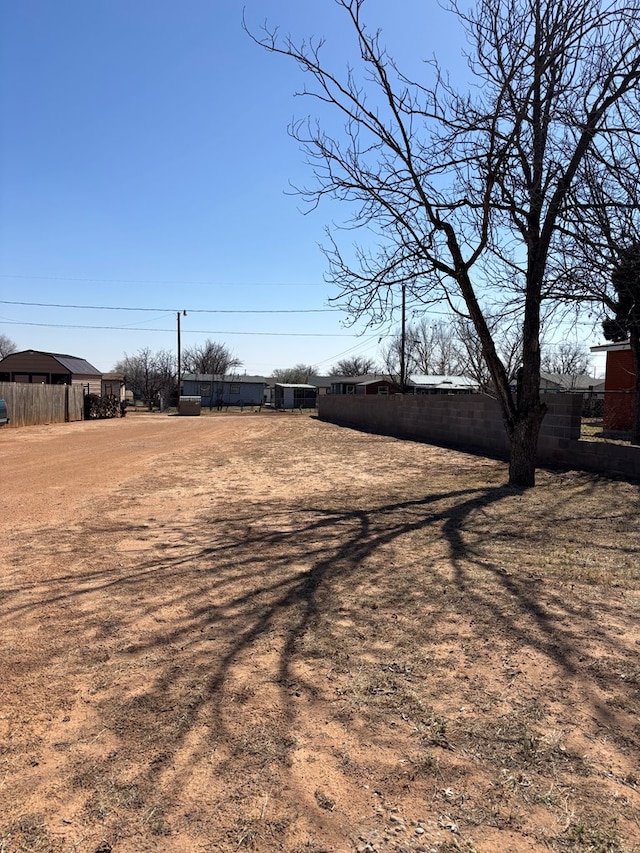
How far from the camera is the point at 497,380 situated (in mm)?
8180

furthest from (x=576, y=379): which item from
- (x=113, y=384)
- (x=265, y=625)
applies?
(x=265, y=625)

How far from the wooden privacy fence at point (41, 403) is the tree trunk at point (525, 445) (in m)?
20.6

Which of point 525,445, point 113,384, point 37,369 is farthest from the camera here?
point 113,384

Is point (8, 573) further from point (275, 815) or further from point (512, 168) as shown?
point (512, 168)

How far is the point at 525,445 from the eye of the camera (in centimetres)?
820

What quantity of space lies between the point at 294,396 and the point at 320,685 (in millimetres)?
60092

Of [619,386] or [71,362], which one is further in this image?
[71,362]

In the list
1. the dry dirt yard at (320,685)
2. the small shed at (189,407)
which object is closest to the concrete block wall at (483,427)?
the dry dirt yard at (320,685)

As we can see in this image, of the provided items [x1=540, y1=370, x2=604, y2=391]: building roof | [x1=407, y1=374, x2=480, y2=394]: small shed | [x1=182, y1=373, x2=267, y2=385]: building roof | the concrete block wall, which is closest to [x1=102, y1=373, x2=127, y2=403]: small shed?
[x1=182, y1=373, x2=267, y2=385]: building roof

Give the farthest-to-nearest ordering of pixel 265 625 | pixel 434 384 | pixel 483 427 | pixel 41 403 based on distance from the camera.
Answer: pixel 434 384 < pixel 41 403 < pixel 483 427 < pixel 265 625

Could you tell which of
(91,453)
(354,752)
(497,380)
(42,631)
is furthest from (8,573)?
(91,453)

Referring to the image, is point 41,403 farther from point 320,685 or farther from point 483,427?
point 320,685

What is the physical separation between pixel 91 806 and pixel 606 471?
919cm

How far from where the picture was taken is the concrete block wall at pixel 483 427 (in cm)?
933
